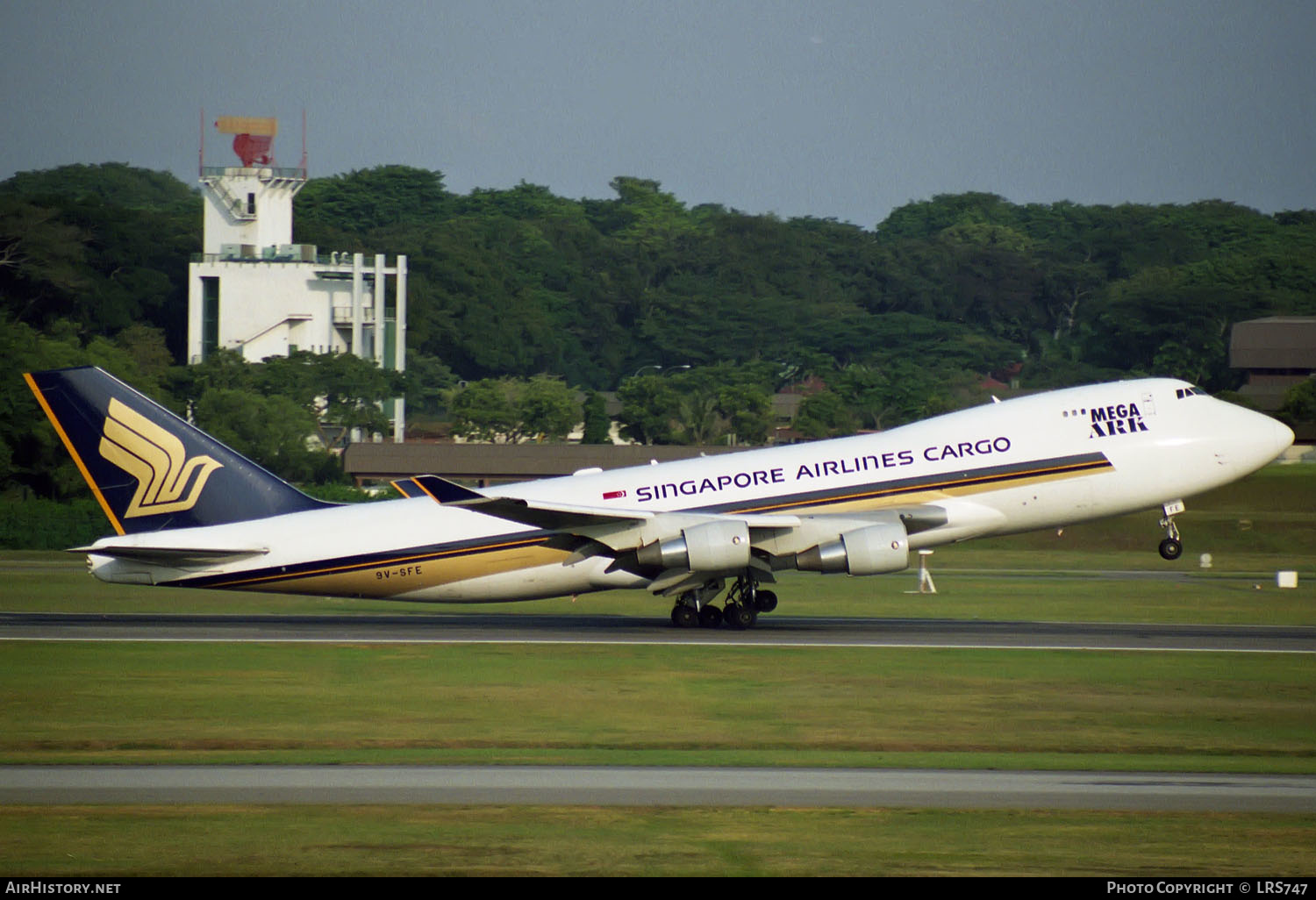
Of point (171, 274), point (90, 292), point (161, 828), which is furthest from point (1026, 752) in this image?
point (171, 274)

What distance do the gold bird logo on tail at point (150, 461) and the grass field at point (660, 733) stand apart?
4.33 metres

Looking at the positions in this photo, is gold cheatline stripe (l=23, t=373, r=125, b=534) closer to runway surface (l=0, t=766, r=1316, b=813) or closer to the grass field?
the grass field

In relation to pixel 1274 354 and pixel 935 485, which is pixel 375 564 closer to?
A: pixel 935 485

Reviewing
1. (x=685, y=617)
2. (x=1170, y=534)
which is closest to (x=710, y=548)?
(x=685, y=617)

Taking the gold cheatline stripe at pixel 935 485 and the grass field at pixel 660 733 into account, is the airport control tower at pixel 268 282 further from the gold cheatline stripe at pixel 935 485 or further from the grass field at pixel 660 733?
the gold cheatline stripe at pixel 935 485

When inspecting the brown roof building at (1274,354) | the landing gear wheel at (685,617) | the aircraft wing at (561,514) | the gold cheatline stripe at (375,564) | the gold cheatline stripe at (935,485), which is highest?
the brown roof building at (1274,354)

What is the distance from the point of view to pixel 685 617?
36562 millimetres

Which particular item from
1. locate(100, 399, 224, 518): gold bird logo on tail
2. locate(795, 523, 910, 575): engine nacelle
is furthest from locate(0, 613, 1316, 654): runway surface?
locate(100, 399, 224, 518): gold bird logo on tail

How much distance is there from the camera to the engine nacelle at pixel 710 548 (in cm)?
3391

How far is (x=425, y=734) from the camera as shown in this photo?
22328 millimetres

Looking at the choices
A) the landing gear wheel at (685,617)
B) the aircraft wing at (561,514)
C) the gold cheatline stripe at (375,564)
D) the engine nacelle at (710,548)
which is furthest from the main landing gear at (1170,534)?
the gold cheatline stripe at (375,564)
